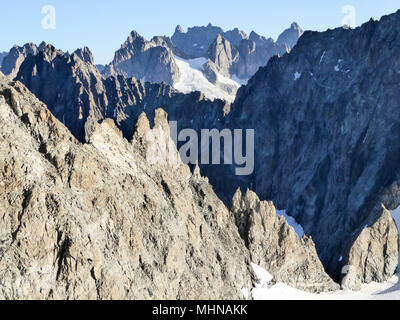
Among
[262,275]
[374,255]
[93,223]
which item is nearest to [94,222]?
[93,223]

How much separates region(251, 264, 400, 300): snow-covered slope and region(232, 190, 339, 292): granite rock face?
195cm

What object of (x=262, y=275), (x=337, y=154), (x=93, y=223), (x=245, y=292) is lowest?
(x=245, y=292)

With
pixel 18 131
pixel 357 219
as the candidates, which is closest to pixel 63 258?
pixel 18 131

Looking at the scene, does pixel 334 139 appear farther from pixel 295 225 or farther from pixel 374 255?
pixel 374 255

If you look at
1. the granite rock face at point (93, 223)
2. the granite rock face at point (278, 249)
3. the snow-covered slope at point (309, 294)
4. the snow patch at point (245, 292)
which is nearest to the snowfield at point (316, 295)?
the snow-covered slope at point (309, 294)

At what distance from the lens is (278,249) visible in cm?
10081

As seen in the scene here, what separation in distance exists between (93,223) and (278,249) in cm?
4371

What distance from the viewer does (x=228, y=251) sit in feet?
291

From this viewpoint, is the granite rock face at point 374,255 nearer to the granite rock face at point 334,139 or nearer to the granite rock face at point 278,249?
the granite rock face at point 334,139

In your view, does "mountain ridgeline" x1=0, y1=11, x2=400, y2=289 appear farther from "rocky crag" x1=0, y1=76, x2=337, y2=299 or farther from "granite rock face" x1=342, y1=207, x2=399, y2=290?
"rocky crag" x1=0, y1=76, x2=337, y2=299

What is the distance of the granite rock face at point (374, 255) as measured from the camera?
109250 millimetres

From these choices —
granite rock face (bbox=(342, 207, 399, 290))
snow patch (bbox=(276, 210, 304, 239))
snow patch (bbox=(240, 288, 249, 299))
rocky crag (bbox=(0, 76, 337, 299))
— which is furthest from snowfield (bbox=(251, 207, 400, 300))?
snow patch (bbox=(276, 210, 304, 239))

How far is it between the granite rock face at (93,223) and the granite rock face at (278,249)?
1234cm
